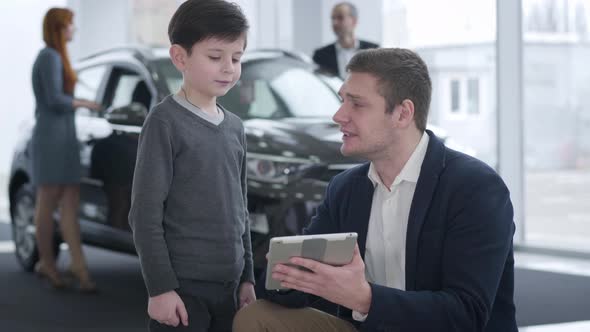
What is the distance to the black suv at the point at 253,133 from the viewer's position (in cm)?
474

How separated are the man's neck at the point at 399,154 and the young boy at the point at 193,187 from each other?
483 millimetres

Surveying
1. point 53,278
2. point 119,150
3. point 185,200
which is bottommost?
point 53,278

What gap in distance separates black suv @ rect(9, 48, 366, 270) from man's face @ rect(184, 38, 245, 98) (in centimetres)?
189

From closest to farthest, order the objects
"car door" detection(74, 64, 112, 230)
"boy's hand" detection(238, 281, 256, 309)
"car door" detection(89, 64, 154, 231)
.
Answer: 1. "boy's hand" detection(238, 281, 256, 309)
2. "car door" detection(89, 64, 154, 231)
3. "car door" detection(74, 64, 112, 230)

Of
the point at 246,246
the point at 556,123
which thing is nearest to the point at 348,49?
the point at 556,123

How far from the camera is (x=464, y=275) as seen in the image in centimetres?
238

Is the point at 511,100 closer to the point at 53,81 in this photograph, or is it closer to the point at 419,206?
the point at 53,81

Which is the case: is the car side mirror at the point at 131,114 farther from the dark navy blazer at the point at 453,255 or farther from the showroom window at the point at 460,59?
the showroom window at the point at 460,59

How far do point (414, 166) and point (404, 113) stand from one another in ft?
0.45

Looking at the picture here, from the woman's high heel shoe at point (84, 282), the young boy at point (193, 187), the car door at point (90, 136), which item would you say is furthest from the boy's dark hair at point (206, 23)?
the woman's high heel shoe at point (84, 282)

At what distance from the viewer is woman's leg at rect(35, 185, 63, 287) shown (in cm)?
616

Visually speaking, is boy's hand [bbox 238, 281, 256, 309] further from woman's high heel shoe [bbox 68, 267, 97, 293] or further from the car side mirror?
woman's high heel shoe [bbox 68, 267, 97, 293]

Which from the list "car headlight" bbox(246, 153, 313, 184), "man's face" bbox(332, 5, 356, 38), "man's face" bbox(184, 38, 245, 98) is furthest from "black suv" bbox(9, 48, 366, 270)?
"man's face" bbox(184, 38, 245, 98)

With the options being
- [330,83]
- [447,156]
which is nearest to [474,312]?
[447,156]
